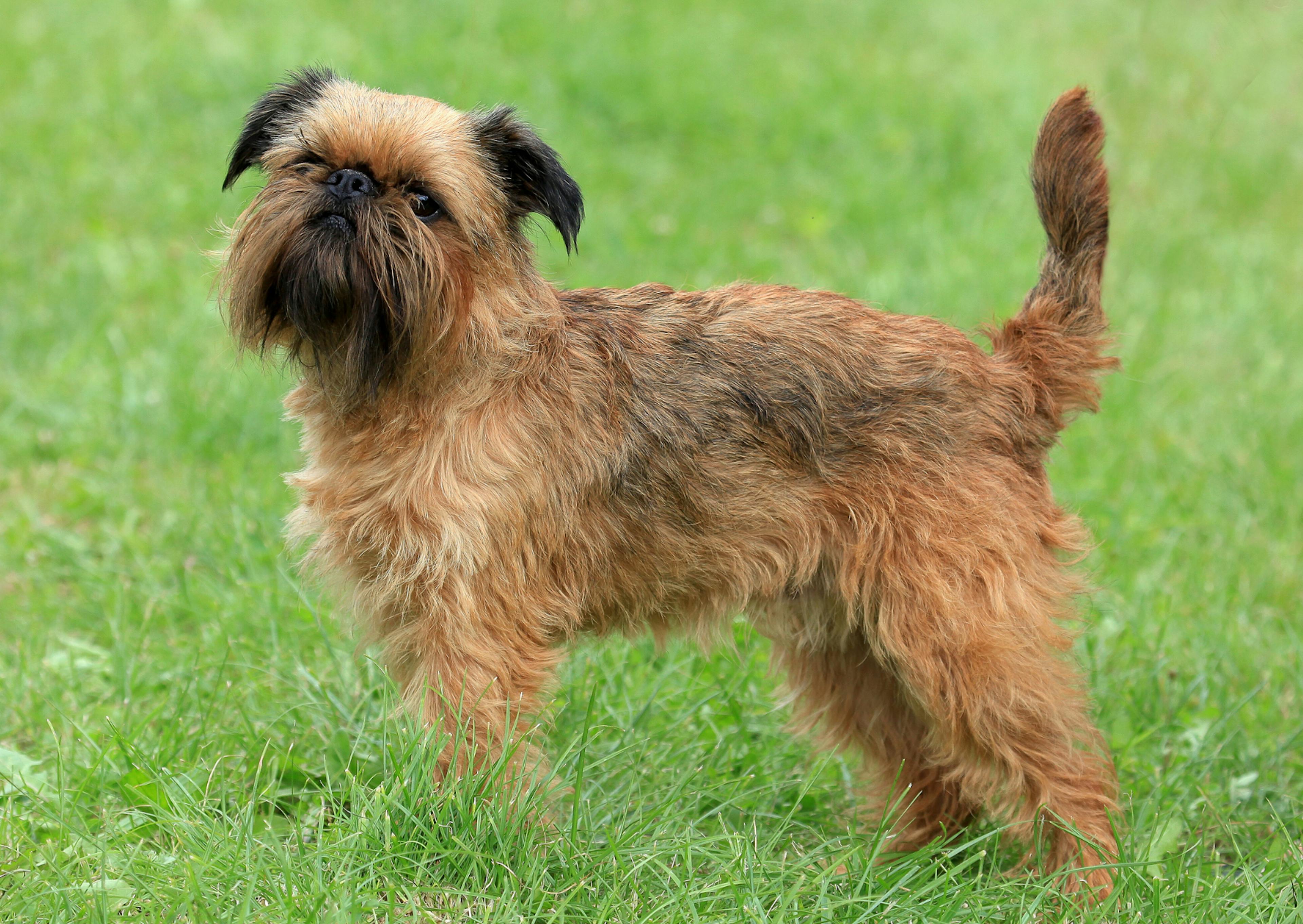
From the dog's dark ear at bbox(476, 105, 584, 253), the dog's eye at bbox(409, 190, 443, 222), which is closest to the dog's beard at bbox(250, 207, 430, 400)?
the dog's eye at bbox(409, 190, 443, 222)

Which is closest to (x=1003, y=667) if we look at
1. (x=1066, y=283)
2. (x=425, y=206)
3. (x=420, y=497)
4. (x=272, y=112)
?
(x=1066, y=283)

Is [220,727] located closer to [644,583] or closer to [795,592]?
[644,583]

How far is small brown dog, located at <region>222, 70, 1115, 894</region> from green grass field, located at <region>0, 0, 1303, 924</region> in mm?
325

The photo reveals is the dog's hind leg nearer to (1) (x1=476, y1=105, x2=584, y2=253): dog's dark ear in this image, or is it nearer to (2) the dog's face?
(1) (x1=476, y1=105, x2=584, y2=253): dog's dark ear

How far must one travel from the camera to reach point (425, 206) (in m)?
3.29

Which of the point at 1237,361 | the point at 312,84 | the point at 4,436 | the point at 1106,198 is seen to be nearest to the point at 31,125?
the point at 4,436

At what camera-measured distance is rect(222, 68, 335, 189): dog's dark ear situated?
3.57 metres

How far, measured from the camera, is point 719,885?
3.14 metres

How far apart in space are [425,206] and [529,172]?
350mm

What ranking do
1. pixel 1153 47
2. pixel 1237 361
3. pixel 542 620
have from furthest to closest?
pixel 1153 47 < pixel 1237 361 < pixel 542 620

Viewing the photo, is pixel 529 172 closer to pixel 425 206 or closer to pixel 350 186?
pixel 425 206

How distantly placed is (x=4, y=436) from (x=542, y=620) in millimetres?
3730

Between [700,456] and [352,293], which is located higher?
[352,293]

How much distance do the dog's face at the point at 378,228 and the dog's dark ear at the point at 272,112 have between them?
0.09 m
